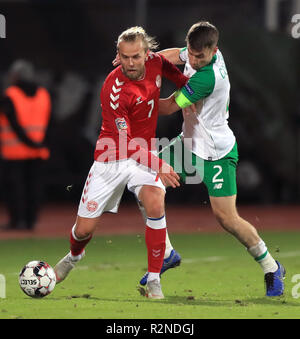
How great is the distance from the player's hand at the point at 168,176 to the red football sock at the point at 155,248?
53 cm

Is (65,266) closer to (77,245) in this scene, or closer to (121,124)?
(77,245)

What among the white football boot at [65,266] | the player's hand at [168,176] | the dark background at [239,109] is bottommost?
the white football boot at [65,266]

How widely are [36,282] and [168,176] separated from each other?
1349 millimetres

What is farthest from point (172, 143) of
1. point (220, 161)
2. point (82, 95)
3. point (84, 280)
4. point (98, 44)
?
point (98, 44)

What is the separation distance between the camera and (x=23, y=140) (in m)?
13.9

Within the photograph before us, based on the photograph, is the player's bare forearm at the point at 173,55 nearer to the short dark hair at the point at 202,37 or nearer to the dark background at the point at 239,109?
the short dark hair at the point at 202,37

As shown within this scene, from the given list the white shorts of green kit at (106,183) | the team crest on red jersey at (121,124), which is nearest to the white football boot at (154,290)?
the white shorts of green kit at (106,183)

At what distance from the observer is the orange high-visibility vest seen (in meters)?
14.0

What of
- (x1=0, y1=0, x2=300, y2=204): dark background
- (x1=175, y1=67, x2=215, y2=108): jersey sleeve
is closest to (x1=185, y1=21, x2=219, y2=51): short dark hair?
(x1=175, y1=67, x2=215, y2=108): jersey sleeve

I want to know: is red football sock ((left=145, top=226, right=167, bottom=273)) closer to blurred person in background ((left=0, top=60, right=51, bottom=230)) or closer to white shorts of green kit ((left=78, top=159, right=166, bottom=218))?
white shorts of green kit ((left=78, top=159, right=166, bottom=218))

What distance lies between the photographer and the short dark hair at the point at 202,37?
825cm

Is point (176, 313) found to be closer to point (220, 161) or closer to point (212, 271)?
point (220, 161)

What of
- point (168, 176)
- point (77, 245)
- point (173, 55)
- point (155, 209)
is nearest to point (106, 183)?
point (155, 209)

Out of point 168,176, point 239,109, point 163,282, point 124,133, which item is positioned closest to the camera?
point 168,176
